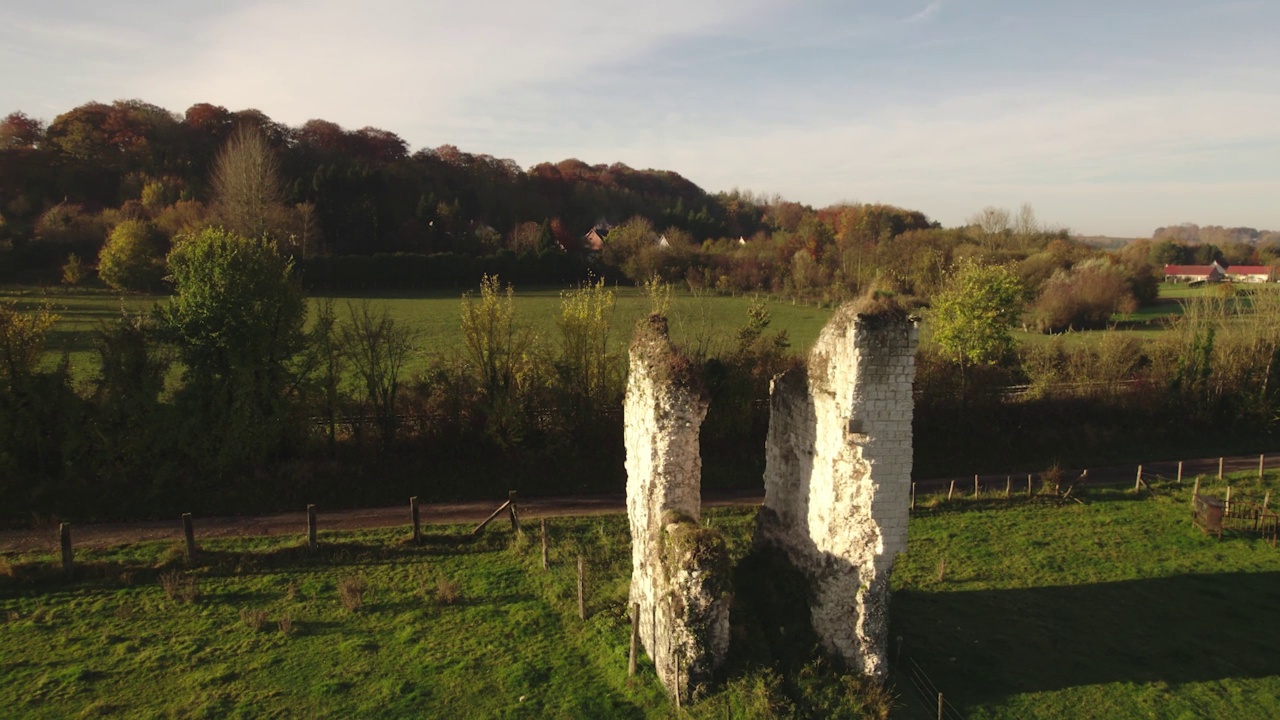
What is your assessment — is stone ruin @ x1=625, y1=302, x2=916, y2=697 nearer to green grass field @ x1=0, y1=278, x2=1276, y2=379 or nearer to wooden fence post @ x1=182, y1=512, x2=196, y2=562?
wooden fence post @ x1=182, y1=512, x2=196, y2=562

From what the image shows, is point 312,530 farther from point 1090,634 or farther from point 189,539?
point 1090,634

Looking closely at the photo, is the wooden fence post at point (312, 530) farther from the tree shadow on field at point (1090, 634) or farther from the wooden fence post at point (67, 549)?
the tree shadow on field at point (1090, 634)

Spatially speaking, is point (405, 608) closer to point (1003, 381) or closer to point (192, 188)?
point (1003, 381)

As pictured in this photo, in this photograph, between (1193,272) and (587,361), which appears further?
(1193,272)

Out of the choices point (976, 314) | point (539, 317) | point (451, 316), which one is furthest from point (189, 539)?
point (976, 314)

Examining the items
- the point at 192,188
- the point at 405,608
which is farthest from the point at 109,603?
the point at 192,188

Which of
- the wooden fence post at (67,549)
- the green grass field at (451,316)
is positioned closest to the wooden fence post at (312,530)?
the wooden fence post at (67,549)
